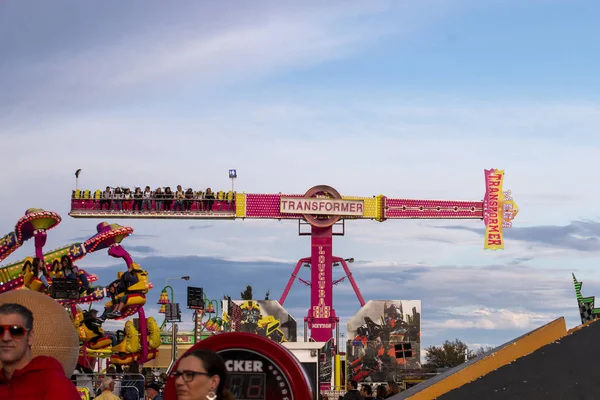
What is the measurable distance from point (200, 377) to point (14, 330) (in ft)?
2.28

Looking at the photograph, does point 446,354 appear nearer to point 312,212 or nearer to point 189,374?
point 312,212

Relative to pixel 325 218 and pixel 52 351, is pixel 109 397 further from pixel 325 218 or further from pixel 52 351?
pixel 325 218

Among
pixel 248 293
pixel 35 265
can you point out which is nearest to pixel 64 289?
pixel 35 265

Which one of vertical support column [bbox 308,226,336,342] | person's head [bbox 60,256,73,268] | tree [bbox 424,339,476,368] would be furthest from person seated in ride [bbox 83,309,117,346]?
tree [bbox 424,339,476,368]

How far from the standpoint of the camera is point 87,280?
37.2 m

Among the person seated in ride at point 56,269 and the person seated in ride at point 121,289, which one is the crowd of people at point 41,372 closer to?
the person seated in ride at point 56,269

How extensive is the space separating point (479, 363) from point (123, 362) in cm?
3570

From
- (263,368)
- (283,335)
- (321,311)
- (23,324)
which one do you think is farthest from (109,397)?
(283,335)

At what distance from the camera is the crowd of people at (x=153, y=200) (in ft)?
166

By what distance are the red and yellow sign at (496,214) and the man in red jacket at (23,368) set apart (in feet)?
167

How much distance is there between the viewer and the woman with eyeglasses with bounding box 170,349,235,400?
11.1 ft

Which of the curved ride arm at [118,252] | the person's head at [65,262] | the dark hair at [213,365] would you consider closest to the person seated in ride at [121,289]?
the curved ride arm at [118,252]

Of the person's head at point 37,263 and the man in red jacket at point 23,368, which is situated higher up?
the person's head at point 37,263

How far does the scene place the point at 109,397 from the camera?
520 inches
